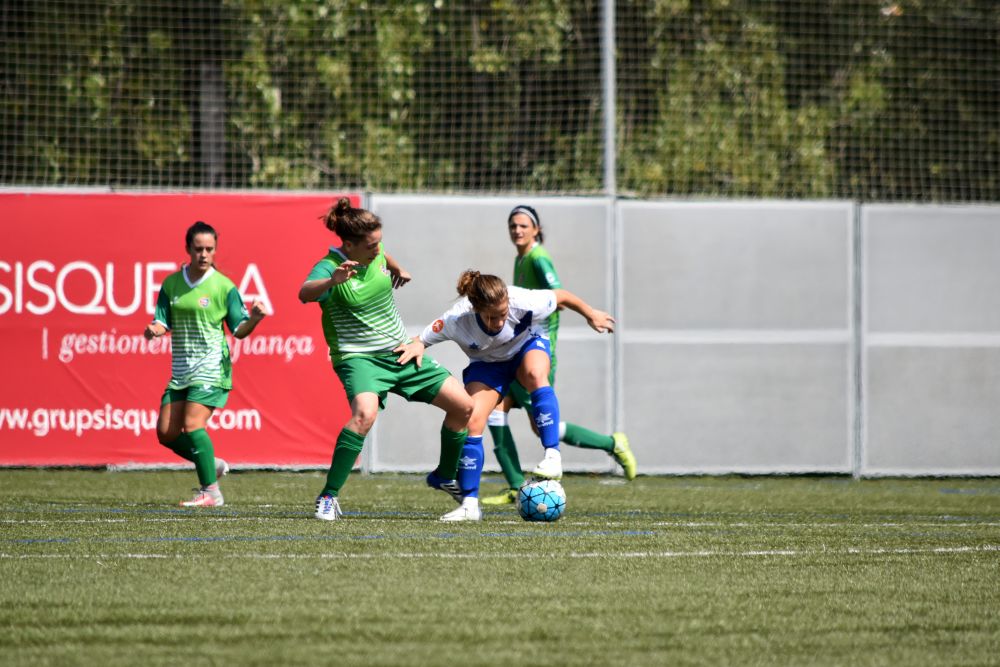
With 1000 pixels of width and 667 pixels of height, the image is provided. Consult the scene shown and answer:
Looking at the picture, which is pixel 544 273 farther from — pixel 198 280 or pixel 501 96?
pixel 501 96

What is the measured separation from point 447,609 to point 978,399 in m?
9.27

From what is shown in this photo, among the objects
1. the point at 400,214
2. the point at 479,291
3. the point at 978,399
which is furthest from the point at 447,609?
the point at 978,399

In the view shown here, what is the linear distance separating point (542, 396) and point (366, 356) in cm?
101

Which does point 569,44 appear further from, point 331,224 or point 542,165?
point 331,224

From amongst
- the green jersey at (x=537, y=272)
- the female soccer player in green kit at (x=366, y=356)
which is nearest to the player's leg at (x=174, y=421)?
the female soccer player in green kit at (x=366, y=356)

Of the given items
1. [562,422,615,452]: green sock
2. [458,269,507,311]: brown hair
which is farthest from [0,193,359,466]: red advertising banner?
[458,269,507,311]: brown hair

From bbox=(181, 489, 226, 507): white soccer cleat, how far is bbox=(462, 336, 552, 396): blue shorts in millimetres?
1918

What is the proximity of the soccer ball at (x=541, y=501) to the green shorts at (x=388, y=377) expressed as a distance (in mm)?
752

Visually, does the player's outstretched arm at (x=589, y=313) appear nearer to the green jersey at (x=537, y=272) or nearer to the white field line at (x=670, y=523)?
the green jersey at (x=537, y=272)

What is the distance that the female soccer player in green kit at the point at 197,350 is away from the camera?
9.13 meters

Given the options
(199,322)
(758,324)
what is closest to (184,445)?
(199,322)

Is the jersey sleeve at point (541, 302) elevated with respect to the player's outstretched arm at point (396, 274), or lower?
lower

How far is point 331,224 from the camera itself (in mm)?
7871

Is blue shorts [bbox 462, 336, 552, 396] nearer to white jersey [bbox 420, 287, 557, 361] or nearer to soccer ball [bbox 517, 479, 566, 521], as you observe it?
white jersey [bbox 420, 287, 557, 361]
